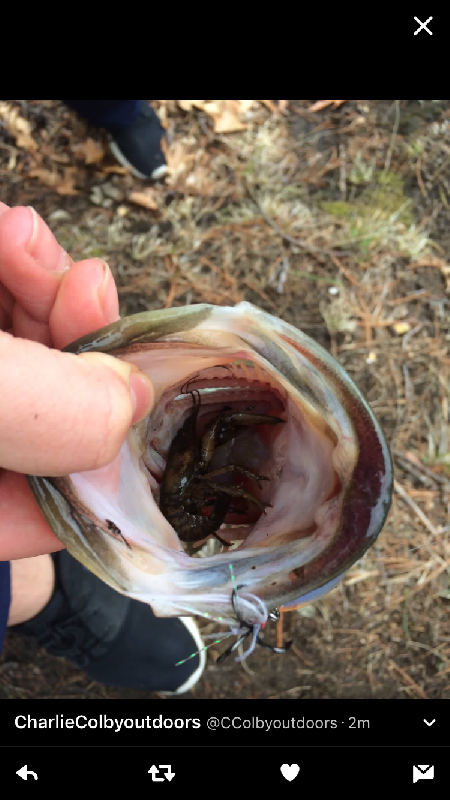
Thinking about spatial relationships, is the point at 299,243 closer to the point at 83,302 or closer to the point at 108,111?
the point at 108,111

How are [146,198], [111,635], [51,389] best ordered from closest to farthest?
[51,389] < [111,635] < [146,198]

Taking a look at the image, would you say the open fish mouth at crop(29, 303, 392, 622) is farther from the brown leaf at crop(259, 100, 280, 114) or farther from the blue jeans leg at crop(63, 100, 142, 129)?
the brown leaf at crop(259, 100, 280, 114)

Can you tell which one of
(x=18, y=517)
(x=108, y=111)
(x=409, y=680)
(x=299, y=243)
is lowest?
(x=409, y=680)

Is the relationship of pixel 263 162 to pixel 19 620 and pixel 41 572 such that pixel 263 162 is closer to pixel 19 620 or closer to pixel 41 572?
pixel 41 572

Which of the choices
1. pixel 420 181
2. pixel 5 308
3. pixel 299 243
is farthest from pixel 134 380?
pixel 420 181

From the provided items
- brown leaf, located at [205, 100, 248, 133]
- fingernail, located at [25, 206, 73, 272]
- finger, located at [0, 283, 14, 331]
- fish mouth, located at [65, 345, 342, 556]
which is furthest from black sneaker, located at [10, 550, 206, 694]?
brown leaf, located at [205, 100, 248, 133]

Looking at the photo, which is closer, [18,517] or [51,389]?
[51,389]
